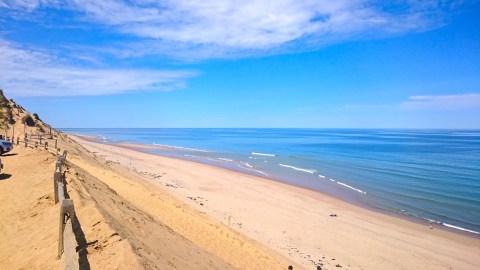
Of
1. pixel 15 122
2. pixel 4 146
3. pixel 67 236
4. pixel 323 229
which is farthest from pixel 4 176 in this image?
pixel 15 122

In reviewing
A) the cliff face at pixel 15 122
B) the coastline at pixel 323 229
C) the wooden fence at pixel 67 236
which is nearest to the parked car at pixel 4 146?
the coastline at pixel 323 229

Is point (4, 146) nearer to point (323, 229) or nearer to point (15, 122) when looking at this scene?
point (323, 229)

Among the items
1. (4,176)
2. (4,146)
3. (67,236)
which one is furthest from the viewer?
(4,146)

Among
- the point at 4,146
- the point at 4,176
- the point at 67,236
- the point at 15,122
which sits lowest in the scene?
the point at 4,176

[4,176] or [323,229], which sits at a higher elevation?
[4,176]

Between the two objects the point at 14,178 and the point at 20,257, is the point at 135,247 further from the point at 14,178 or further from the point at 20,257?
the point at 14,178

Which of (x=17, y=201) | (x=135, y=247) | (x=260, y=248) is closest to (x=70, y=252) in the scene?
(x=135, y=247)

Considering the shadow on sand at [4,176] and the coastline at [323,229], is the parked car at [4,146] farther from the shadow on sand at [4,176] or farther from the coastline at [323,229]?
the coastline at [323,229]

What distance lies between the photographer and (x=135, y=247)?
7191 millimetres

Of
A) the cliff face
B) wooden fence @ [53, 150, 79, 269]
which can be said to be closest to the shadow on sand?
wooden fence @ [53, 150, 79, 269]

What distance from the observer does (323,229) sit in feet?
63.0

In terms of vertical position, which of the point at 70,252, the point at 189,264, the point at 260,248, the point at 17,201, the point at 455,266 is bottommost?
the point at 455,266

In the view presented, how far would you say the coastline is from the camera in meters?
15.5

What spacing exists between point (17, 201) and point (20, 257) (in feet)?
15.1
